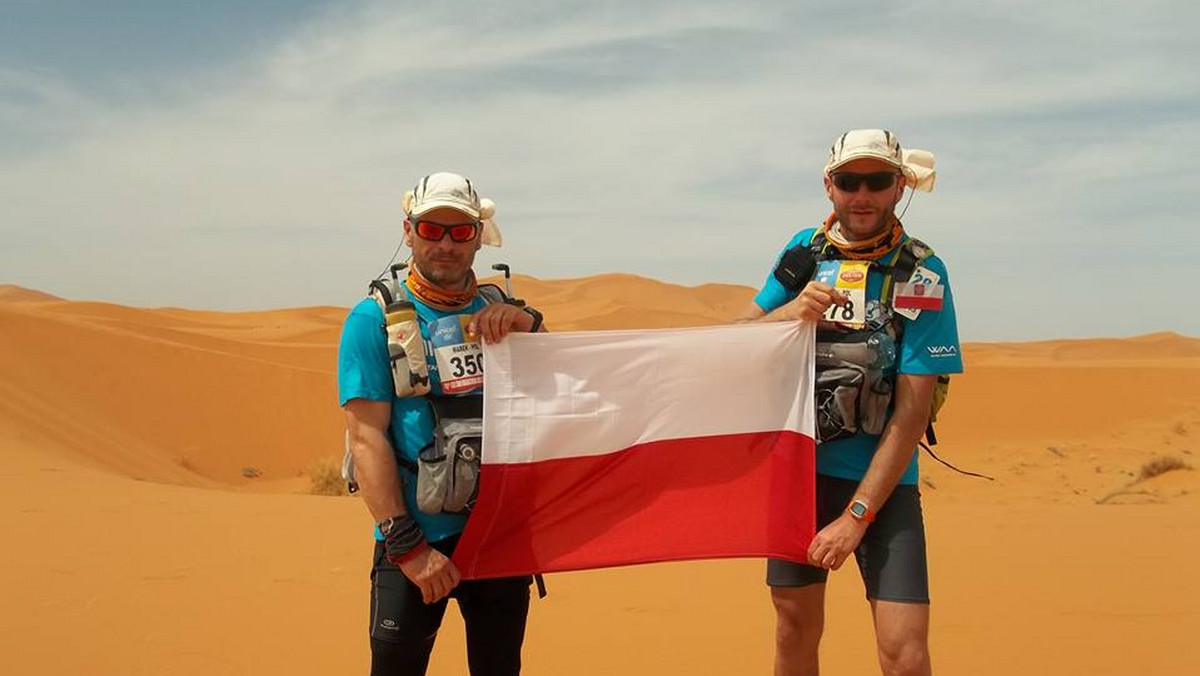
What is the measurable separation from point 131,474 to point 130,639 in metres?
8.16

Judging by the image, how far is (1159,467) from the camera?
1465cm

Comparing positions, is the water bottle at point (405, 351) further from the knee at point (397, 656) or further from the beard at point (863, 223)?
the beard at point (863, 223)

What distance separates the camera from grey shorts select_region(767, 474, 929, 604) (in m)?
3.49

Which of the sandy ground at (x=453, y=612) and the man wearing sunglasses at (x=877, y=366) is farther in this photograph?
the sandy ground at (x=453, y=612)

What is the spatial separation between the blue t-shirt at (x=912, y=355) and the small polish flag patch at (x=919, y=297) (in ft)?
0.14

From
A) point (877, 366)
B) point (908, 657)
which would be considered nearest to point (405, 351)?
point (877, 366)

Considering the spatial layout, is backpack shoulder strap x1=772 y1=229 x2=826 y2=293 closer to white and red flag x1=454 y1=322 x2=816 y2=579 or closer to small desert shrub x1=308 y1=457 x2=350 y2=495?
white and red flag x1=454 y1=322 x2=816 y2=579

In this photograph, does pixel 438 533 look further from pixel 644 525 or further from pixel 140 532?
pixel 140 532

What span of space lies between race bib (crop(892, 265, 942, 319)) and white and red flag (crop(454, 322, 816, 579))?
0.39 meters

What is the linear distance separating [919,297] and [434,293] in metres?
1.62

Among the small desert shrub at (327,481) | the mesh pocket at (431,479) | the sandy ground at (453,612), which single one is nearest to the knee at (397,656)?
the mesh pocket at (431,479)

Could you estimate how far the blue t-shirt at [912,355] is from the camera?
11.4 feet

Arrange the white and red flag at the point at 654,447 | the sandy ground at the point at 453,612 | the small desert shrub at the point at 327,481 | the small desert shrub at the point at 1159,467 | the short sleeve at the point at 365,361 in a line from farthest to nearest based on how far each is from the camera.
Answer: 1. the small desert shrub at the point at 1159,467
2. the small desert shrub at the point at 327,481
3. the sandy ground at the point at 453,612
4. the white and red flag at the point at 654,447
5. the short sleeve at the point at 365,361

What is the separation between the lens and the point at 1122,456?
63.1 feet
